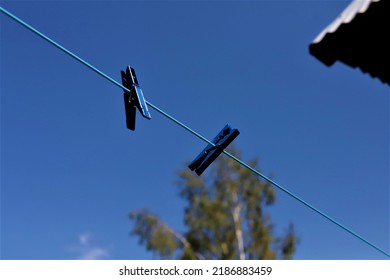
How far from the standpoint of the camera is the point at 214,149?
3.21m

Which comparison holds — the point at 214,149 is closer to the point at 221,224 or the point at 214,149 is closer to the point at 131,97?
the point at 131,97

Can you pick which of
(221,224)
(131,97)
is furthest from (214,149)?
(221,224)

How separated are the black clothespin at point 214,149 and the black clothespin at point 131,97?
2.21 feet

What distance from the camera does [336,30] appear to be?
182 centimetres

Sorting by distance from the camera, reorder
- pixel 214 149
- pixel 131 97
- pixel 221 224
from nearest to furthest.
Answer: pixel 131 97
pixel 214 149
pixel 221 224

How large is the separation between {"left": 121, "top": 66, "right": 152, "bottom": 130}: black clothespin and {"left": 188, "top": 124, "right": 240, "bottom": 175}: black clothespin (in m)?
0.67

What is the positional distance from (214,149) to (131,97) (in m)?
0.82

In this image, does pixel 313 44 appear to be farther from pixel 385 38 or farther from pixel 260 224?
pixel 260 224

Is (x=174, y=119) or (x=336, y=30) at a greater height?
(x=336, y=30)

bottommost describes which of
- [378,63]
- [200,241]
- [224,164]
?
[378,63]

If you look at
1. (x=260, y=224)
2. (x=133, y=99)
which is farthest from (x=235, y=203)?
(x=133, y=99)

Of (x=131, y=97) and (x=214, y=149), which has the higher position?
(x=214, y=149)

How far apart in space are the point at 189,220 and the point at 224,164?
2074 mm

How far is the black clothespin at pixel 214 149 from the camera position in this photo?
10.4 ft
